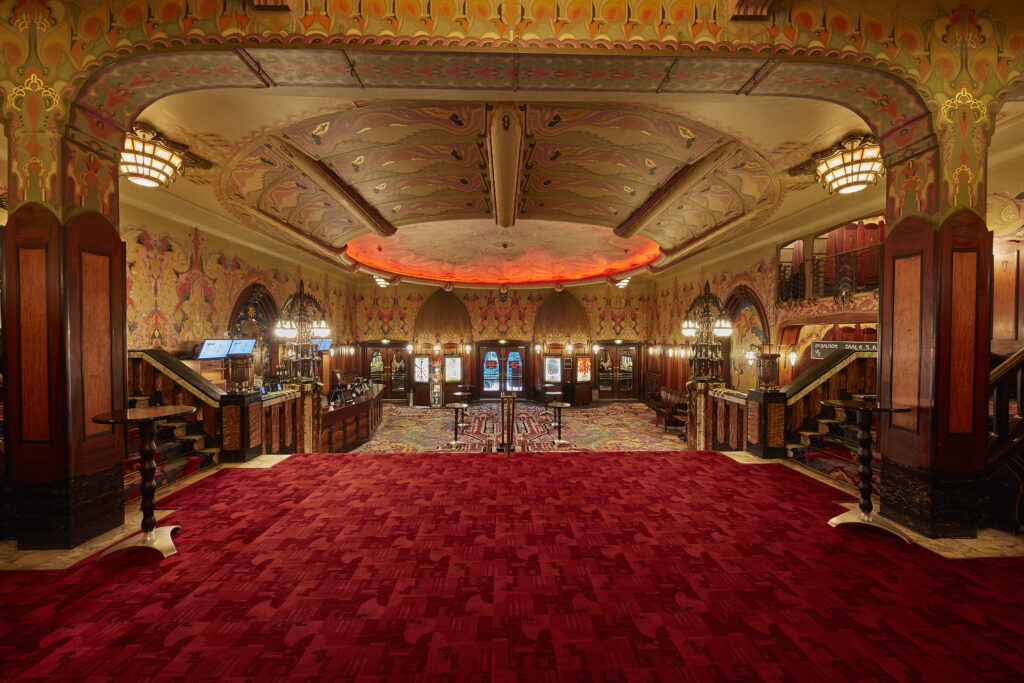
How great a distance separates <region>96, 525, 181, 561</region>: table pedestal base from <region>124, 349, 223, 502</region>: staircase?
1182 mm

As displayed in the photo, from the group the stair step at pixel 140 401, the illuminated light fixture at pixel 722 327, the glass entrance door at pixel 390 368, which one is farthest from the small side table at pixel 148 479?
the glass entrance door at pixel 390 368

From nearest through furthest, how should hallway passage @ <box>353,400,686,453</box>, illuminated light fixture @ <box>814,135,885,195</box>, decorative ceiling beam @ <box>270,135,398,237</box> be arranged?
1. illuminated light fixture @ <box>814,135,885,195</box>
2. decorative ceiling beam @ <box>270,135,398,237</box>
3. hallway passage @ <box>353,400,686,453</box>

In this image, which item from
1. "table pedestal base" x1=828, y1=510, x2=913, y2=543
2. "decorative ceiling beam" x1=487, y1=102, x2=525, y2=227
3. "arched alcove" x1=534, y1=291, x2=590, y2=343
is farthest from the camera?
"arched alcove" x1=534, y1=291, x2=590, y2=343

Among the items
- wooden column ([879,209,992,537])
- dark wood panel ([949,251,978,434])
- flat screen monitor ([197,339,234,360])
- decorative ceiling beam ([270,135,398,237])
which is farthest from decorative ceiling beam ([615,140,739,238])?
flat screen monitor ([197,339,234,360])

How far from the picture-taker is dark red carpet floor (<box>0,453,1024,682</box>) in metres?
1.67

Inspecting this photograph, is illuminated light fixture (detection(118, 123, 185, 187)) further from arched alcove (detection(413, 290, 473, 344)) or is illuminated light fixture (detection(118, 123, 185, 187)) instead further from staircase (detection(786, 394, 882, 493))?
arched alcove (detection(413, 290, 473, 344))

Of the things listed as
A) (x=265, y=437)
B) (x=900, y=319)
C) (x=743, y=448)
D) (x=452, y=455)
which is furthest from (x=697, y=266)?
(x=265, y=437)

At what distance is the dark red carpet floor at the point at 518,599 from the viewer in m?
1.67

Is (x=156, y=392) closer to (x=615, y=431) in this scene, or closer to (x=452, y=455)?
(x=452, y=455)

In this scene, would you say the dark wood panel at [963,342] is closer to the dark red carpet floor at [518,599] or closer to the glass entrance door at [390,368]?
the dark red carpet floor at [518,599]

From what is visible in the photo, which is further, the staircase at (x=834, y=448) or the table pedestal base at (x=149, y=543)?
the staircase at (x=834, y=448)

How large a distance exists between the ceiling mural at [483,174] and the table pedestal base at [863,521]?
3617 mm

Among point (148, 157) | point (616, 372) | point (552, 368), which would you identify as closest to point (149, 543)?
point (148, 157)

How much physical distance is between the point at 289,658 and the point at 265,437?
4.10 metres
